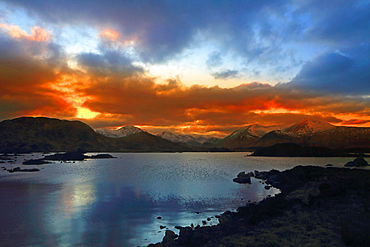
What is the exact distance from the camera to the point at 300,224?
2320 cm

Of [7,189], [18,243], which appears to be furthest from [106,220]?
[7,189]

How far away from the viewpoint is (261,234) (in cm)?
2047

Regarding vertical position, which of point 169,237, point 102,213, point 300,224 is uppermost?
point 300,224

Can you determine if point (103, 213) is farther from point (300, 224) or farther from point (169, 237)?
point (300, 224)

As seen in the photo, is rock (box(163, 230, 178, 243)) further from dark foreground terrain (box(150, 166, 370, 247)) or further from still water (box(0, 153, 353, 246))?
A: still water (box(0, 153, 353, 246))

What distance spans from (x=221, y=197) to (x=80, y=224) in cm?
2517

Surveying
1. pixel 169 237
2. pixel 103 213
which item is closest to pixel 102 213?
pixel 103 213

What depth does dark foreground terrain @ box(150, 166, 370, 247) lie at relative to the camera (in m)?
18.2

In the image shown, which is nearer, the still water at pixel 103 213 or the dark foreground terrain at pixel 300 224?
the dark foreground terrain at pixel 300 224

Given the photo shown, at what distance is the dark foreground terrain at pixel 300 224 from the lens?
59.6 ft

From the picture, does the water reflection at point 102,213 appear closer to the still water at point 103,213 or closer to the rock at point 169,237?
the still water at point 103,213

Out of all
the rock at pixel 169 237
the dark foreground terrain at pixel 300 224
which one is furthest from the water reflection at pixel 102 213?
the dark foreground terrain at pixel 300 224

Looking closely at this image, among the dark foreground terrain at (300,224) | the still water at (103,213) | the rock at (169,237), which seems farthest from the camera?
the still water at (103,213)

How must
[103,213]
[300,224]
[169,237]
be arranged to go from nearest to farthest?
[169,237] → [300,224] → [103,213]
